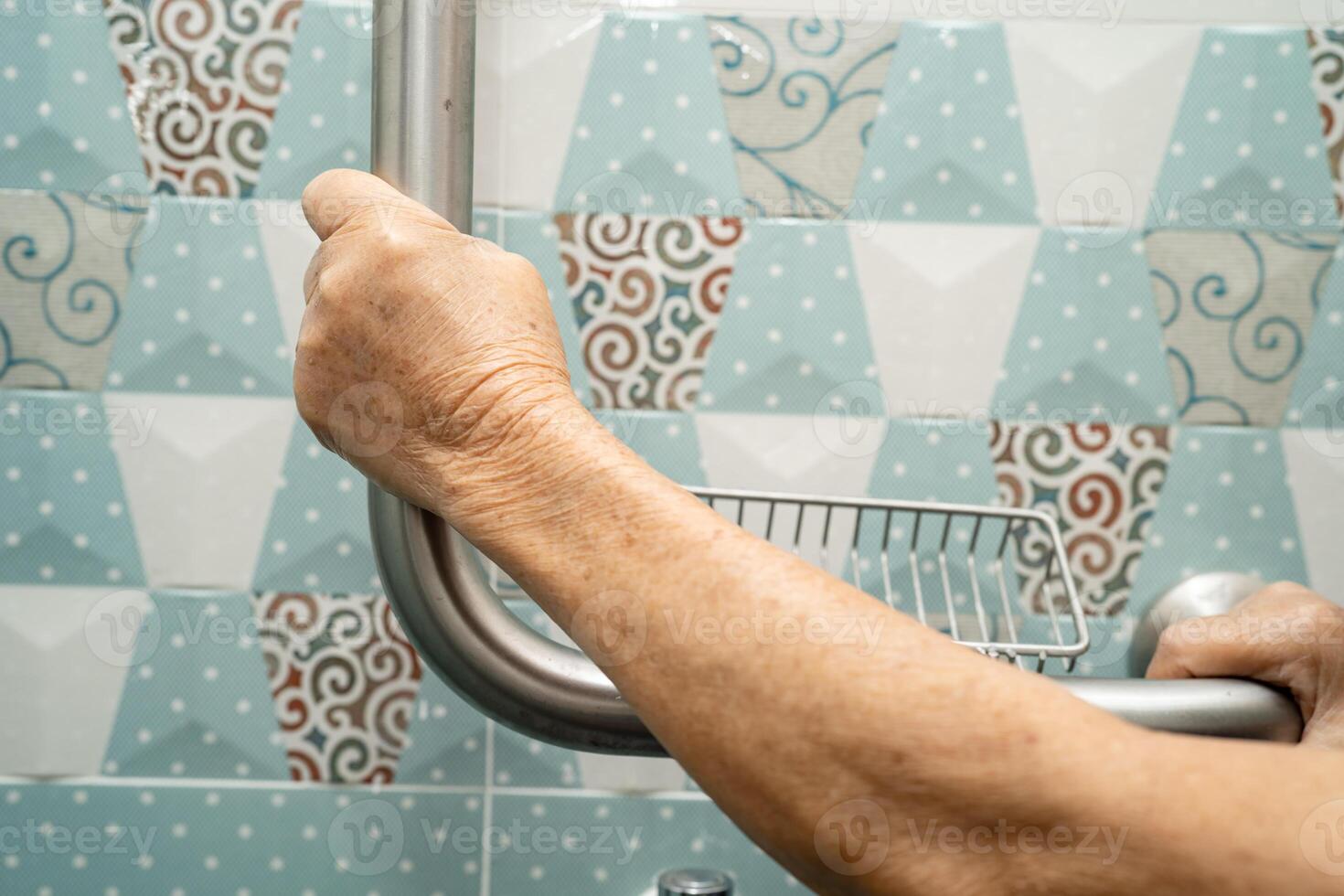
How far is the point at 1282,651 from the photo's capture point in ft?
1.53

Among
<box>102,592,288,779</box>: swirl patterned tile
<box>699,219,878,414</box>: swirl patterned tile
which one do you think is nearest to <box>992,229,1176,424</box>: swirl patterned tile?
<box>699,219,878,414</box>: swirl patterned tile

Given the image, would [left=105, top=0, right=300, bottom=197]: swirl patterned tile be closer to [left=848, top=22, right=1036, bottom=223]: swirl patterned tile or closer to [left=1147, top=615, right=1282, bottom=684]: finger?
[left=848, top=22, right=1036, bottom=223]: swirl patterned tile

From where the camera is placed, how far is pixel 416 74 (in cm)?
43

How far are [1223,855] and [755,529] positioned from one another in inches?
15.8

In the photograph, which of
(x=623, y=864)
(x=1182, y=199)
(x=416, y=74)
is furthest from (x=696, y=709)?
(x=1182, y=199)

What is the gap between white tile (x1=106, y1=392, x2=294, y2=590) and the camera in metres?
0.63

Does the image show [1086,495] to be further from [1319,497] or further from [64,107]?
[64,107]

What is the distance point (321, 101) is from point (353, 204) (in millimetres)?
291
